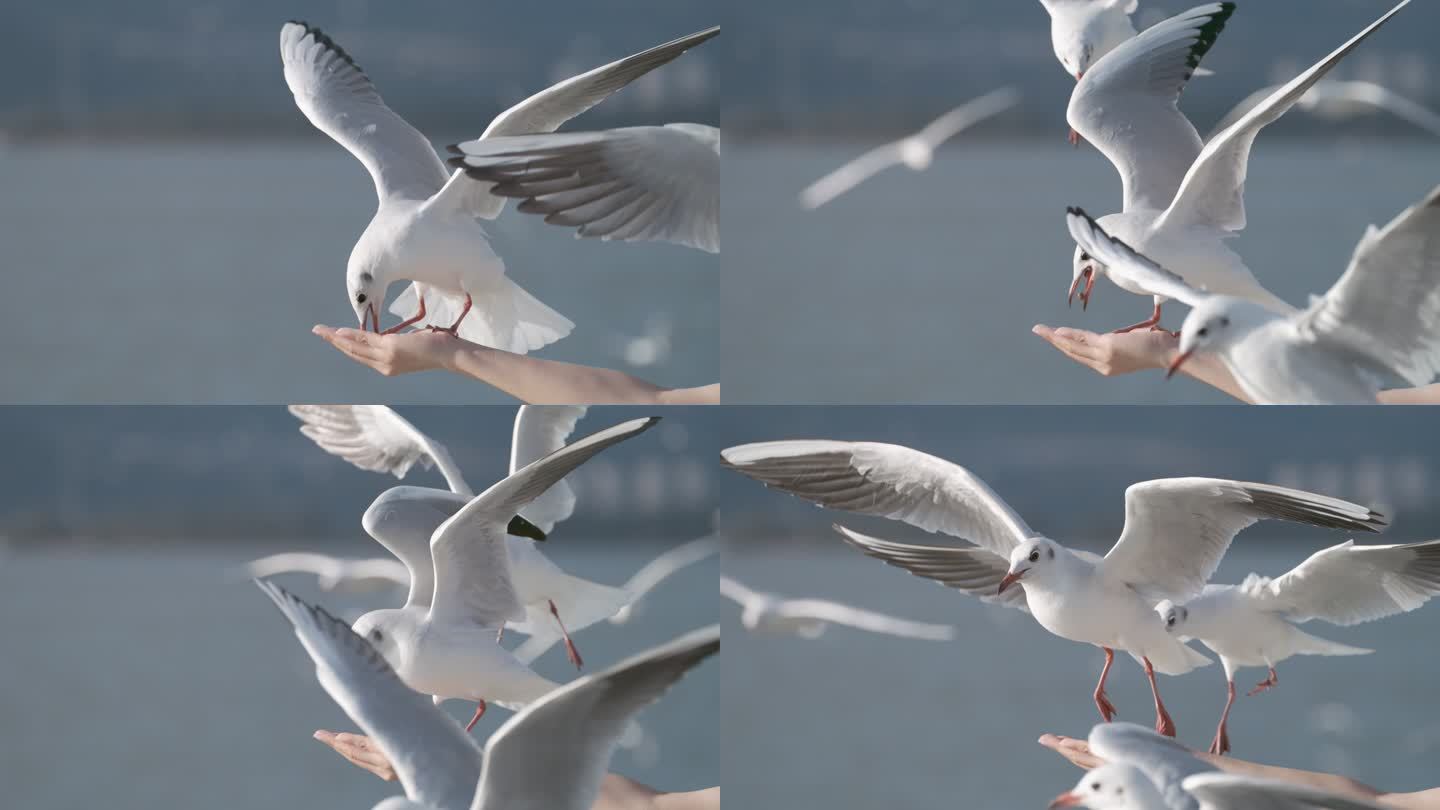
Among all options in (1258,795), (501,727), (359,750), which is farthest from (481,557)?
(1258,795)

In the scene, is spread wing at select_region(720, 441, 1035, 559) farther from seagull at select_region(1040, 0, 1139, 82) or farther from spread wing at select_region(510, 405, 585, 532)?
seagull at select_region(1040, 0, 1139, 82)

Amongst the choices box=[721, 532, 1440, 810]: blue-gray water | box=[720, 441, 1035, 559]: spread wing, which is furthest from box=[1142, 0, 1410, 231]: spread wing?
box=[721, 532, 1440, 810]: blue-gray water

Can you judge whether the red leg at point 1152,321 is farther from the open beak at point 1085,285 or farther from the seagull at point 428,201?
the seagull at point 428,201

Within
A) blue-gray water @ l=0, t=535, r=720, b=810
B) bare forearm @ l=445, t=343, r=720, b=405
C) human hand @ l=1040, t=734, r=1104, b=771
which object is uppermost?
bare forearm @ l=445, t=343, r=720, b=405

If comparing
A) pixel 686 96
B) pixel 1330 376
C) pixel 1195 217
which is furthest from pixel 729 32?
pixel 1330 376

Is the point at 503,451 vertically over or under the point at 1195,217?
under

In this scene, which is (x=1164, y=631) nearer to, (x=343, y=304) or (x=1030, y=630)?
(x=1030, y=630)
